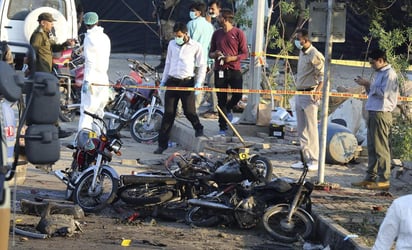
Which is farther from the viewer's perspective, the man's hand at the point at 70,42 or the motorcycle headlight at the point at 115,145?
the man's hand at the point at 70,42

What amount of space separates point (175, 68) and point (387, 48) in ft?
11.8

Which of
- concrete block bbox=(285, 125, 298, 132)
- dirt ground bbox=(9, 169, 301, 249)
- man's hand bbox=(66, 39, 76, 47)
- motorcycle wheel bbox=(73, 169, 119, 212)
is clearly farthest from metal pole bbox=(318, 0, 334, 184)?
man's hand bbox=(66, 39, 76, 47)

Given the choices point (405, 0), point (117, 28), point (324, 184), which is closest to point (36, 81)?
point (324, 184)

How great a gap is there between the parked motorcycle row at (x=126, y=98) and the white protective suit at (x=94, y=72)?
835 millimetres

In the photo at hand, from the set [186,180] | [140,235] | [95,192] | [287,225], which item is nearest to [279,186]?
[287,225]

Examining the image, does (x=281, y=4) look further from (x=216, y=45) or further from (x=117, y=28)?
(x=117, y=28)

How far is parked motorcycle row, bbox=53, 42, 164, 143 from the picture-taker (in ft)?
53.6

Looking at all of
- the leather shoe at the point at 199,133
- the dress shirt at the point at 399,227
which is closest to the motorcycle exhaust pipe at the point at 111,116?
the leather shoe at the point at 199,133

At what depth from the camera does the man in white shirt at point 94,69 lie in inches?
586

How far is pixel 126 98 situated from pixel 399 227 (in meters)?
11.9

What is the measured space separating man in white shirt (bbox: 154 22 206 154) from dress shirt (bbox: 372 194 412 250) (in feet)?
30.0

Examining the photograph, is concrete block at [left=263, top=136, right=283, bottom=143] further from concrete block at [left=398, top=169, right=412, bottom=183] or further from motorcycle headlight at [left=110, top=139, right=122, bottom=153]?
motorcycle headlight at [left=110, top=139, right=122, bottom=153]

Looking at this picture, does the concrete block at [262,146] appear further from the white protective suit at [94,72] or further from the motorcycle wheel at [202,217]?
the motorcycle wheel at [202,217]

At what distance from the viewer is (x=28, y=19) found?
1984 cm
